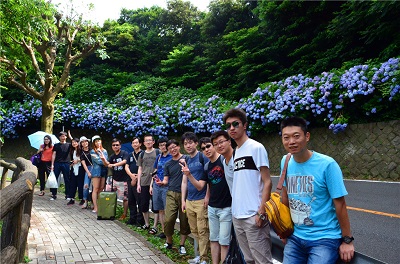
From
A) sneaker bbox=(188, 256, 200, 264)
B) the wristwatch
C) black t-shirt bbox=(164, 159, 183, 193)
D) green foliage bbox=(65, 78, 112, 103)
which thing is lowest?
sneaker bbox=(188, 256, 200, 264)

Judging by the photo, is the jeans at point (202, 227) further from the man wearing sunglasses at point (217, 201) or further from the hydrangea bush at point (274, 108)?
the hydrangea bush at point (274, 108)

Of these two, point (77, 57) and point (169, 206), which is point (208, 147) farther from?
point (77, 57)

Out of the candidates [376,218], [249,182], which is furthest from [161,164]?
[376,218]

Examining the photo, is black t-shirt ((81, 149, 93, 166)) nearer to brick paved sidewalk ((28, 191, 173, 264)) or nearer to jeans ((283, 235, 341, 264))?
brick paved sidewalk ((28, 191, 173, 264))

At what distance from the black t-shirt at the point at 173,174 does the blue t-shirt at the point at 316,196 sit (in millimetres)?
3358

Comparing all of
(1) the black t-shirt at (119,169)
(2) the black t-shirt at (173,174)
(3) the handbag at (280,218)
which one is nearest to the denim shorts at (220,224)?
(2) the black t-shirt at (173,174)

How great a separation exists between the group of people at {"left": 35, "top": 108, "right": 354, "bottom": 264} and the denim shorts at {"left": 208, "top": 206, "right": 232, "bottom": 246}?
0.04 ft

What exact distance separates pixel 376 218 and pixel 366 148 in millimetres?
5361

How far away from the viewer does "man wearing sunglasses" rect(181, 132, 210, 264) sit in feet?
16.3

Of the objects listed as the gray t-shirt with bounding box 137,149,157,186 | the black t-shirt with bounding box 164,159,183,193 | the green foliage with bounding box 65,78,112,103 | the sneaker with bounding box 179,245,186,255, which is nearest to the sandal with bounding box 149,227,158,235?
the gray t-shirt with bounding box 137,149,157,186

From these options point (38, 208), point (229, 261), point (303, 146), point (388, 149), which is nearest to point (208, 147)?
point (229, 261)

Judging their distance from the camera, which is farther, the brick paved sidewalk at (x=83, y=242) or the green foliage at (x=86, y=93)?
the green foliage at (x=86, y=93)

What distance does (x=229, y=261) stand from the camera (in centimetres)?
360

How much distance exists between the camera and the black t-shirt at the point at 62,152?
10464mm
